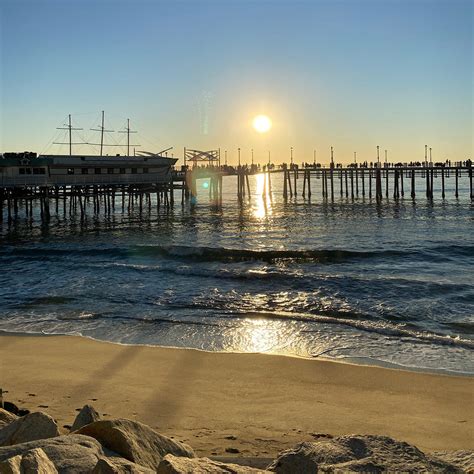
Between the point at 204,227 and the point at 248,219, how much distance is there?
7.33 m

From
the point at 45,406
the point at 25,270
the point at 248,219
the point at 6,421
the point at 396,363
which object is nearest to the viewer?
the point at 6,421

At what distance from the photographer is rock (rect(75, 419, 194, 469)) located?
482cm

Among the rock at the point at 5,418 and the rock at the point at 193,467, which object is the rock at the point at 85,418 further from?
the rock at the point at 193,467

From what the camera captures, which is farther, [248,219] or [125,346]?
[248,219]

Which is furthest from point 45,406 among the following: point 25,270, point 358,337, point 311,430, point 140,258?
point 140,258

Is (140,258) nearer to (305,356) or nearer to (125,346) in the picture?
(125,346)

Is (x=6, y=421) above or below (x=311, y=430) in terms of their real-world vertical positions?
above

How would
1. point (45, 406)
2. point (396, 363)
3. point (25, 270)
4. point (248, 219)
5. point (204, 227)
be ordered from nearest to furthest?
point (45, 406)
point (396, 363)
point (25, 270)
point (204, 227)
point (248, 219)

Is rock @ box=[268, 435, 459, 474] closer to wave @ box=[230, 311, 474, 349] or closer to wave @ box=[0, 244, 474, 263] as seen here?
wave @ box=[230, 311, 474, 349]

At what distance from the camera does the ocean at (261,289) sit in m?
12.1

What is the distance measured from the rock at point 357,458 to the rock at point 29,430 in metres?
2.14

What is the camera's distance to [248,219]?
151 ft

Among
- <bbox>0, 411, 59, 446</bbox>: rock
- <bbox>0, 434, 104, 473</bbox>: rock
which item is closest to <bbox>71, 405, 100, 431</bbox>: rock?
<bbox>0, 411, 59, 446</bbox>: rock

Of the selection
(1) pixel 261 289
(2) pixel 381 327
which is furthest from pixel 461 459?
(1) pixel 261 289
